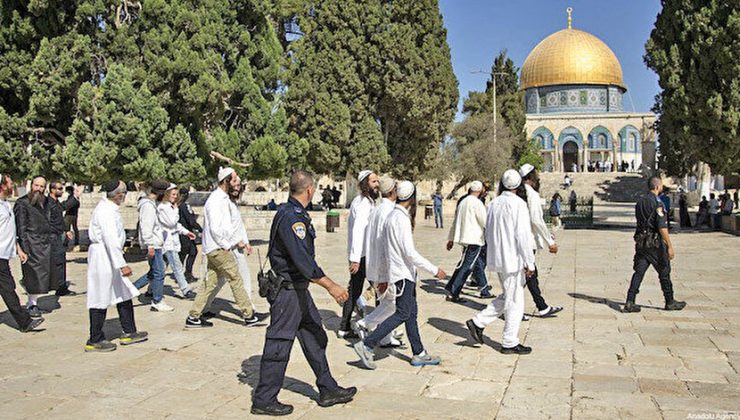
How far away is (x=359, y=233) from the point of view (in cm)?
681

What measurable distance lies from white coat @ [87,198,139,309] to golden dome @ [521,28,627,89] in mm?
74118

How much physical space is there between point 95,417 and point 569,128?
74.5 m

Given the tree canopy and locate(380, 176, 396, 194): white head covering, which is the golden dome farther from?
locate(380, 176, 396, 194): white head covering

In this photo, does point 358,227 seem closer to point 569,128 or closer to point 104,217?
point 104,217

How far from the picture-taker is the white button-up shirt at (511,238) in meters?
6.22

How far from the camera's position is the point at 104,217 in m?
6.58

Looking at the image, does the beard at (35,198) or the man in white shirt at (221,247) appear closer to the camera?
the man in white shirt at (221,247)

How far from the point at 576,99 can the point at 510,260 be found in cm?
7413

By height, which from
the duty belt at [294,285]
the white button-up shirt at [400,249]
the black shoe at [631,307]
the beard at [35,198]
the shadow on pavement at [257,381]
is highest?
the beard at [35,198]

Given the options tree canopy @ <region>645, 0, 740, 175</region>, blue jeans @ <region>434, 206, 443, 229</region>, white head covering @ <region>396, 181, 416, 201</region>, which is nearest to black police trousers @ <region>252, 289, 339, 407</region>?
white head covering @ <region>396, 181, 416, 201</region>

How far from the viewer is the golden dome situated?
74812 mm

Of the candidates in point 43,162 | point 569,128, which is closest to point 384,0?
point 43,162

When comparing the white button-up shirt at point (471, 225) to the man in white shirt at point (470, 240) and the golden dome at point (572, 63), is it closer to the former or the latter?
the man in white shirt at point (470, 240)

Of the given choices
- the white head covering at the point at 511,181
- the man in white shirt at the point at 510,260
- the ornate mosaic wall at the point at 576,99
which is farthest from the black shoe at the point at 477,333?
the ornate mosaic wall at the point at 576,99
